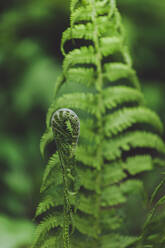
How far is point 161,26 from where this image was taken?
2.80 m

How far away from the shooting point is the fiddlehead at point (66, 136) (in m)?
0.65

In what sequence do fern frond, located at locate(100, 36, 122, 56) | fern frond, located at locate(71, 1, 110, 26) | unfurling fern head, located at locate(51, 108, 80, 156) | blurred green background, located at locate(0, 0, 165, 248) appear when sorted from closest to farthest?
unfurling fern head, located at locate(51, 108, 80, 156) < fern frond, located at locate(71, 1, 110, 26) < fern frond, located at locate(100, 36, 122, 56) < blurred green background, located at locate(0, 0, 165, 248)

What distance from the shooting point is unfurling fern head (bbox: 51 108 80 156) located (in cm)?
65

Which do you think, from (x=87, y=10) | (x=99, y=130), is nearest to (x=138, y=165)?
(x=99, y=130)

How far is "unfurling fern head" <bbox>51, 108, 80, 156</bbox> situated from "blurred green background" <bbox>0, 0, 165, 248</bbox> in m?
1.69

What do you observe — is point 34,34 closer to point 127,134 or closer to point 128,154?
point 128,154

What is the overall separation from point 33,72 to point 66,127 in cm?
196

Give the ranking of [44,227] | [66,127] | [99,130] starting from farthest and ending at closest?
[99,130] → [44,227] → [66,127]

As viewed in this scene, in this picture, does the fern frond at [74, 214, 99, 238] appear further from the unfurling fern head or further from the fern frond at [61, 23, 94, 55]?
the fern frond at [61, 23, 94, 55]

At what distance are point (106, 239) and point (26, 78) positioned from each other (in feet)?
5.70

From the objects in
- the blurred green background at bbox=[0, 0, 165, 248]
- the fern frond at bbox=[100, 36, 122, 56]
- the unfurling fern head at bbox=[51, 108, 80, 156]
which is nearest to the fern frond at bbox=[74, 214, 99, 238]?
the unfurling fern head at bbox=[51, 108, 80, 156]

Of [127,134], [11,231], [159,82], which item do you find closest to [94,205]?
[127,134]

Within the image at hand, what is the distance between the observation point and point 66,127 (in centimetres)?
66

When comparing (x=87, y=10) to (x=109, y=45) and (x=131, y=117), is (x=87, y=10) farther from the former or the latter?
(x=131, y=117)
